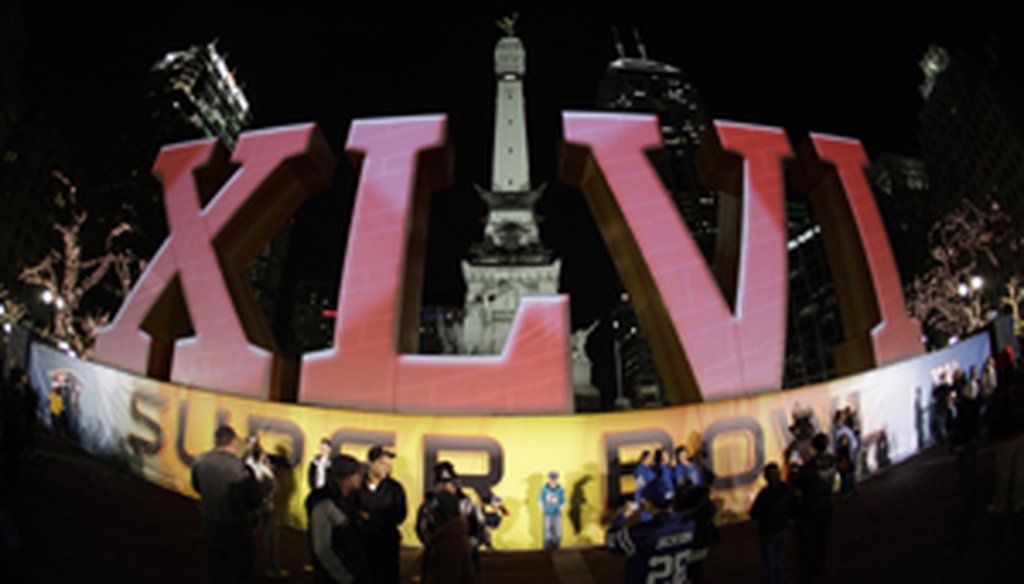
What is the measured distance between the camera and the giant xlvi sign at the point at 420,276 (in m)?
8.41

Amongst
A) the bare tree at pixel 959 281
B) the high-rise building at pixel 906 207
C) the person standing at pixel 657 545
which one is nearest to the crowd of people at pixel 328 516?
the person standing at pixel 657 545

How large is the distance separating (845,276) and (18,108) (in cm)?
5873

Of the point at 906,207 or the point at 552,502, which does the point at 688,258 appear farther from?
the point at 906,207

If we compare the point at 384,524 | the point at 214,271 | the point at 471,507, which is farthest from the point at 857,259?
the point at 214,271

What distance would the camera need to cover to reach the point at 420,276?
9.80 m

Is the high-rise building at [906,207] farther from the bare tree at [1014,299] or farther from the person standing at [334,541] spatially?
the person standing at [334,541]

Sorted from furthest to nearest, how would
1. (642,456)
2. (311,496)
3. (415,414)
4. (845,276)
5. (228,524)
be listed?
(845,276), (642,456), (415,414), (228,524), (311,496)

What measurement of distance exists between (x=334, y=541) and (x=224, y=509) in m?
1.74

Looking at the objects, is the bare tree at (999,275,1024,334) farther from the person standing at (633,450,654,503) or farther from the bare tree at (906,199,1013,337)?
the person standing at (633,450,654,503)

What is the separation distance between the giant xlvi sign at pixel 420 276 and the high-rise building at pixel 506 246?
34.3 m

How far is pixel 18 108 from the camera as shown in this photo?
44125mm

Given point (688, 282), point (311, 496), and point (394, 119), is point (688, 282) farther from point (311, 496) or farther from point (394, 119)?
point (311, 496)

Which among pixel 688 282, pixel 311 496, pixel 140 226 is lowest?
pixel 311 496

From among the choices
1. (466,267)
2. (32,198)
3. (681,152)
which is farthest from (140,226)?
(681,152)
